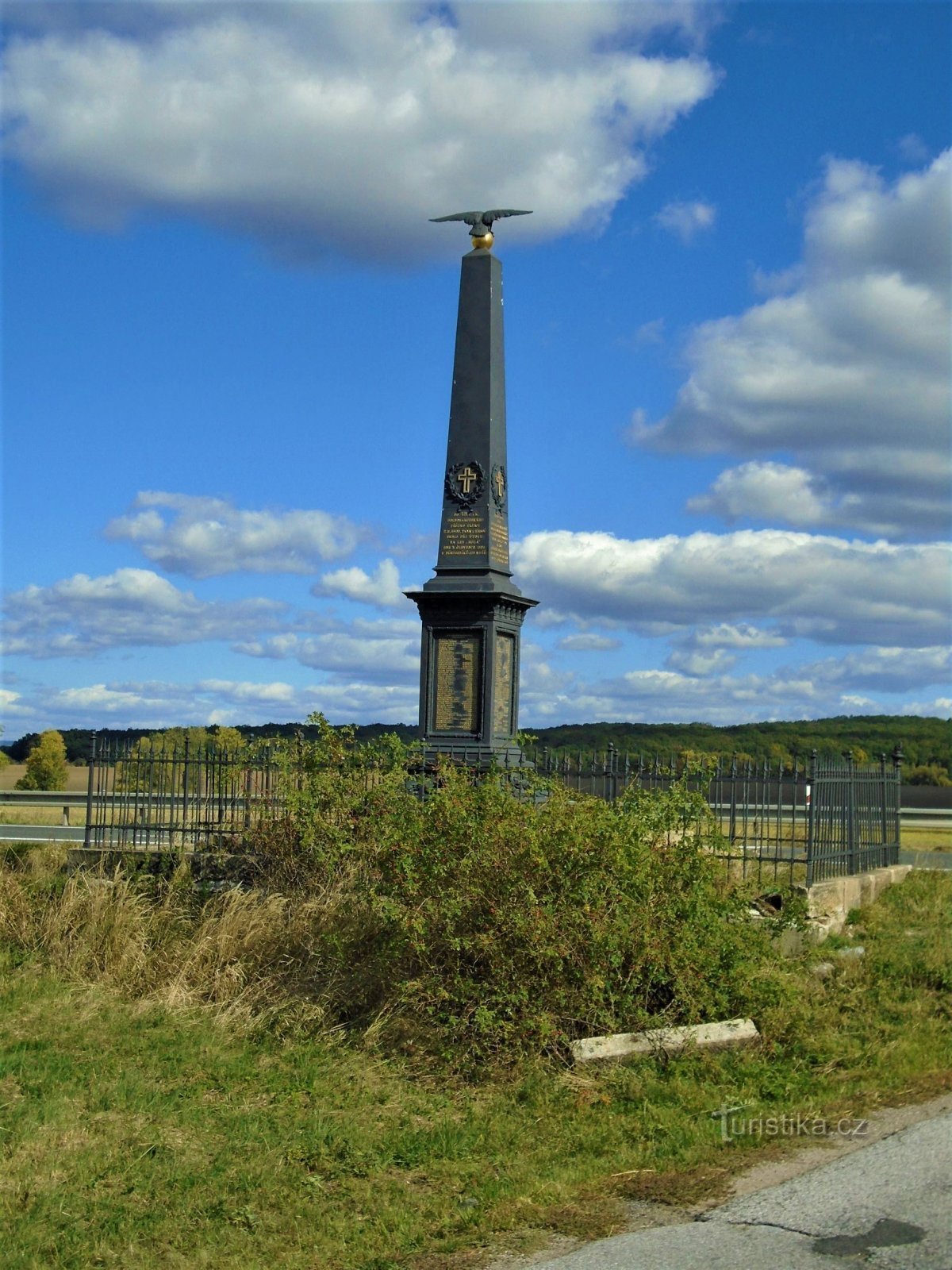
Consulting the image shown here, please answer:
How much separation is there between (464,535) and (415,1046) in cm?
690

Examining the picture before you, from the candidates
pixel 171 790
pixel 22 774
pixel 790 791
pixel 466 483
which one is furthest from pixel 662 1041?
pixel 22 774

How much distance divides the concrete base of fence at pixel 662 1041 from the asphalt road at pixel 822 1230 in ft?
5.00

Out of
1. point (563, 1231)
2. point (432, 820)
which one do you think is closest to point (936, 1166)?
point (563, 1231)

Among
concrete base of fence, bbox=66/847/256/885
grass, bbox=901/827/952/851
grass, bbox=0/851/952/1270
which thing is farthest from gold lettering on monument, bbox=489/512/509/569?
grass, bbox=901/827/952/851

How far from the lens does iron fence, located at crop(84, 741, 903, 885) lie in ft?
36.3

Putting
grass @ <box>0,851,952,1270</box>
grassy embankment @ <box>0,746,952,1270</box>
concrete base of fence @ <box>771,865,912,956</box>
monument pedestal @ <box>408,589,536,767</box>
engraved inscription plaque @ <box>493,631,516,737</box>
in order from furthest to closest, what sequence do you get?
1. engraved inscription plaque @ <box>493,631,516,737</box>
2. monument pedestal @ <box>408,589,536,767</box>
3. concrete base of fence @ <box>771,865,912,956</box>
4. grassy embankment @ <box>0,746,952,1270</box>
5. grass @ <box>0,851,952,1270</box>

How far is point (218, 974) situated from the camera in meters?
8.26

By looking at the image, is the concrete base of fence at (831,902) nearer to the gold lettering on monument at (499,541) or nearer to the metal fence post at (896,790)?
the metal fence post at (896,790)

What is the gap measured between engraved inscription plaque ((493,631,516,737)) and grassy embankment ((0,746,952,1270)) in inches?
139

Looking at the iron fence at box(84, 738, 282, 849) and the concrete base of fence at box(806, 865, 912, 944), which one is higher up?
the iron fence at box(84, 738, 282, 849)

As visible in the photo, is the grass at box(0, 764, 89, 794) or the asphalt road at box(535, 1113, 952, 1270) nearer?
the asphalt road at box(535, 1113, 952, 1270)

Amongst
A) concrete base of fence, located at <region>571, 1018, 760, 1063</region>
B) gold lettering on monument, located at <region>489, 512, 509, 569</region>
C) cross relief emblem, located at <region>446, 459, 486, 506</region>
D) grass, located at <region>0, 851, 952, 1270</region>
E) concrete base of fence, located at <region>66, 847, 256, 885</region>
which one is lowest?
grass, located at <region>0, 851, 952, 1270</region>

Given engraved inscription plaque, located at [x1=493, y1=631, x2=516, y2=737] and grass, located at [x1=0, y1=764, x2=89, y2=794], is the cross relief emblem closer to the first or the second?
engraved inscription plaque, located at [x1=493, y1=631, x2=516, y2=737]

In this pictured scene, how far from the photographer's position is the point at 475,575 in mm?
Result: 13070
